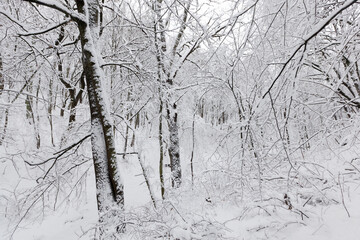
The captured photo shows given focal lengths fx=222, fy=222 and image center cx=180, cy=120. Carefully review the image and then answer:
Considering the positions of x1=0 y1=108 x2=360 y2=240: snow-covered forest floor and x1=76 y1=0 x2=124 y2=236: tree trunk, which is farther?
x1=76 y1=0 x2=124 y2=236: tree trunk

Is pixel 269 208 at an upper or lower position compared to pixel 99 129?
lower

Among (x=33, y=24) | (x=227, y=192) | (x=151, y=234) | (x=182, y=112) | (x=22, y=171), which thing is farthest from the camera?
(x=22, y=171)

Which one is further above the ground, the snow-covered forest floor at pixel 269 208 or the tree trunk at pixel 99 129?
the tree trunk at pixel 99 129

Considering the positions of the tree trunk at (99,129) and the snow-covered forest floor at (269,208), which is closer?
the snow-covered forest floor at (269,208)

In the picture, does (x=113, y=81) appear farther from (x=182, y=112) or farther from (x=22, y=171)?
(x=22, y=171)

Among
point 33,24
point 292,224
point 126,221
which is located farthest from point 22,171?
point 292,224

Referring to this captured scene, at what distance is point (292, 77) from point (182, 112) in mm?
7343

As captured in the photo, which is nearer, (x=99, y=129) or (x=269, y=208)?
(x=269, y=208)

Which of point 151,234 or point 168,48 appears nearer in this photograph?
point 151,234

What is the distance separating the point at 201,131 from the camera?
9.28 m

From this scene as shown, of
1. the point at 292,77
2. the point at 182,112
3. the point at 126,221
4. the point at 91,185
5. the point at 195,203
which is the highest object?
the point at 292,77

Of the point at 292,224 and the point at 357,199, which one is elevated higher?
the point at 357,199

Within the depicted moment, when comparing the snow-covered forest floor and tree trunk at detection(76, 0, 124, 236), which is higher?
tree trunk at detection(76, 0, 124, 236)

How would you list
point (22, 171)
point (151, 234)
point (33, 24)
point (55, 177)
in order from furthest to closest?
point (22, 171)
point (33, 24)
point (55, 177)
point (151, 234)
